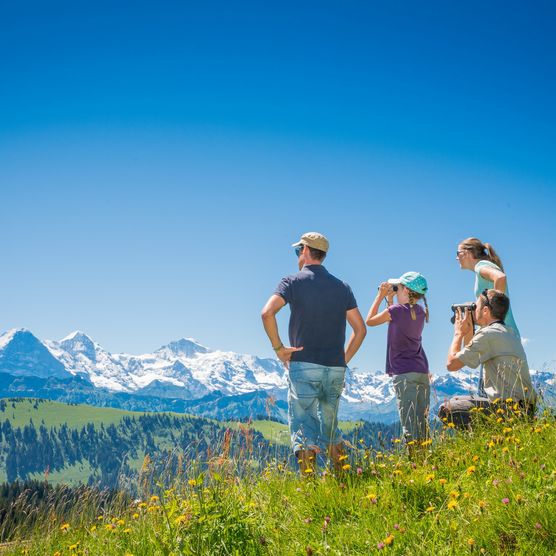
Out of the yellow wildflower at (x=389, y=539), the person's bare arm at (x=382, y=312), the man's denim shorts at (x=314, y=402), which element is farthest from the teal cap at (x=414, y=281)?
the yellow wildflower at (x=389, y=539)

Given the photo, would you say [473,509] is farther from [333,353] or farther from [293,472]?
[333,353]

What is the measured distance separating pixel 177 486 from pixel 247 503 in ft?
4.23

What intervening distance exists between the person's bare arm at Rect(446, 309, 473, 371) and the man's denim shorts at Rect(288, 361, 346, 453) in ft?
4.46

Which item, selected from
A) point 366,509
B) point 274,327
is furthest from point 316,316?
point 366,509

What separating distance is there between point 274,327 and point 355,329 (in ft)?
4.32

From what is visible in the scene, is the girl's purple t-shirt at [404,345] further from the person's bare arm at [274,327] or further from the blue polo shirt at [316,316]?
the person's bare arm at [274,327]

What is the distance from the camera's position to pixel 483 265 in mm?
7734

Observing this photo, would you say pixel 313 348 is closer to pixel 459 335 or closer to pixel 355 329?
pixel 355 329

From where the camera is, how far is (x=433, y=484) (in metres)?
4.71

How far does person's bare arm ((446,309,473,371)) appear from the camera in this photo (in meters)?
6.89

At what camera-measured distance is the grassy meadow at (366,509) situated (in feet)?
12.1

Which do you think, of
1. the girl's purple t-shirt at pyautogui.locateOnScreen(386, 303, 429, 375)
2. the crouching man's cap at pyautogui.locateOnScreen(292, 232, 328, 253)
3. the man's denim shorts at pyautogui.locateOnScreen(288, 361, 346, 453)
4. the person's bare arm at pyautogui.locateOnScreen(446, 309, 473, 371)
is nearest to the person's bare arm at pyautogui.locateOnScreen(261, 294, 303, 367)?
the man's denim shorts at pyautogui.locateOnScreen(288, 361, 346, 453)

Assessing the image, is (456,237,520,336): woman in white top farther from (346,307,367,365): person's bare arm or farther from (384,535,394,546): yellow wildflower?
(384,535,394,546): yellow wildflower

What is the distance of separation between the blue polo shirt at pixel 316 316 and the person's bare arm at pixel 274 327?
0.08 meters
